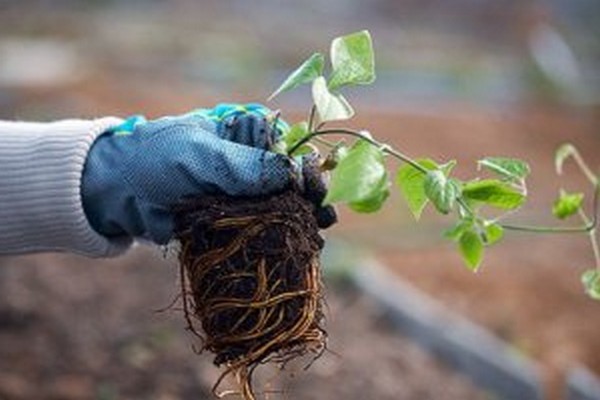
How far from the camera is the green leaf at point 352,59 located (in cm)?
138

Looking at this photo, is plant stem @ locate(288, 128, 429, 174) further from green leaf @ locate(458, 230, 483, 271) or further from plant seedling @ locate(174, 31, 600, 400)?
green leaf @ locate(458, 230, 483, 271)

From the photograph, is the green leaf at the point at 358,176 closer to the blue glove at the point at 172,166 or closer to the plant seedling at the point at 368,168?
the plant seedling at the point at 368,168

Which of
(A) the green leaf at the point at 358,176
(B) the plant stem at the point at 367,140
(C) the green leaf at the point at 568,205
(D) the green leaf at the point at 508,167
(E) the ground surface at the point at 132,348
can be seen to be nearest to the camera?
(A) the green leaf at the point at 358,176

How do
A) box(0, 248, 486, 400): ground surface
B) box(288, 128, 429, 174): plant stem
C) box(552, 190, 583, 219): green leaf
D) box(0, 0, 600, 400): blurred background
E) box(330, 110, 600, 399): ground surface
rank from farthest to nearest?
1. box(330, 110, 600, 399): ground surface
2. box(0, 0, 600, 400): blurred background
3. box(0, 248, 486, 400): ground surface
4. box(552, 190, 583, 219): green leaf
5. box(288, 128, 429, 174): plant stem

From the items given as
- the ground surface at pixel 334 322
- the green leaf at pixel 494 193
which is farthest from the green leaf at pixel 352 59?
the ground surface at pixel 334 322

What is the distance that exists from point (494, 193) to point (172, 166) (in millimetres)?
489

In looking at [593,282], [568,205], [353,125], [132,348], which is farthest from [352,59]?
[353,125]

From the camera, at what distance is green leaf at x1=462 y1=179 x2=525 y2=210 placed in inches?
57.9

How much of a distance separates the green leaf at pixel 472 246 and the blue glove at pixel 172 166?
31 centimetres

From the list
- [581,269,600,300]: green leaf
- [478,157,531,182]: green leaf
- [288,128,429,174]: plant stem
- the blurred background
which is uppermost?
Answer: [288,128,429,174]: plant stem

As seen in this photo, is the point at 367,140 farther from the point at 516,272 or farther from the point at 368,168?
the point at 516,272

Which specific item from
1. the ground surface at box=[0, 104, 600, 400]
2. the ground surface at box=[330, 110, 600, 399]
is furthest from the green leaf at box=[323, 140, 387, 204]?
the ground surface at box=[330, 110, 600, 399]

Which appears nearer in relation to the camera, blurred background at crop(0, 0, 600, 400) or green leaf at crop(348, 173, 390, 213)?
green leaf at crop(348, 173, 390, 213)

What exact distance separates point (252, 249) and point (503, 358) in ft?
6.24
